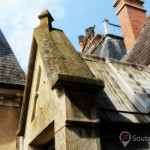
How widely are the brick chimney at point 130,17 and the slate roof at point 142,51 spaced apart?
3.29 ft

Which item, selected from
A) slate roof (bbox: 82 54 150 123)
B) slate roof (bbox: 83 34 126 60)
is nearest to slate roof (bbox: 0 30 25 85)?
slate roof (bbox: 82 54 150 123)

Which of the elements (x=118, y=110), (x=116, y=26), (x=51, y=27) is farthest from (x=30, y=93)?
(x=116, y=26)

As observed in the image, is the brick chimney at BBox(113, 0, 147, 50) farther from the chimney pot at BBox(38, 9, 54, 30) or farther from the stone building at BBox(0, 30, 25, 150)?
the chimney pot at BBox(38, 9, 54, 30)

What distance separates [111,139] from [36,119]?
1544 mm

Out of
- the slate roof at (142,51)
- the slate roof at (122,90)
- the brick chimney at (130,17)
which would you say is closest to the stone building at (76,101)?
the slate roof at (122,90)

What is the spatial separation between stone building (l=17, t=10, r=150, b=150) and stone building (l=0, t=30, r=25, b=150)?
7.39 ft

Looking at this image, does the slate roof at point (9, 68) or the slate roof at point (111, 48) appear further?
the slate roof at point (111, 48)

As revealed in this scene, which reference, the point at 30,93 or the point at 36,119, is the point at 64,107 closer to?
the point at 36,119

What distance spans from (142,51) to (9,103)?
479 cm

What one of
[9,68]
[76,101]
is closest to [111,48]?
[9,68]

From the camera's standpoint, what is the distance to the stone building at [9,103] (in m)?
7.54

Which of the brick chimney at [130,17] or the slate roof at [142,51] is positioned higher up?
the brick chimney at [130,17]

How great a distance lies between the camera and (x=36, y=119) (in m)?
4.77

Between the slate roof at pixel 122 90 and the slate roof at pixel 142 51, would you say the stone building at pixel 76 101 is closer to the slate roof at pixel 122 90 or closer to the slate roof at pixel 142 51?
the slate roof at pixel 122 90
